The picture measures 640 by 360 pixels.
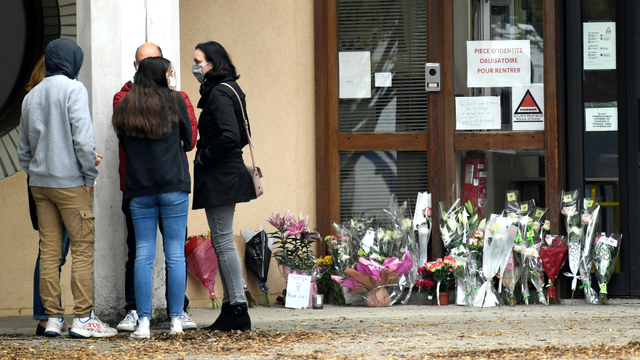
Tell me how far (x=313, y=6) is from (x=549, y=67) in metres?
1.85

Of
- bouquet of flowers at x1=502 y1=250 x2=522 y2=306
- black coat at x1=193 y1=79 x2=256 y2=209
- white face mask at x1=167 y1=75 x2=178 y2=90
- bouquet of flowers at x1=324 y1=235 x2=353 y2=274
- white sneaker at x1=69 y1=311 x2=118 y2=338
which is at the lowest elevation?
white sneaker at x1=69 y1=311 x2=118 y2=338

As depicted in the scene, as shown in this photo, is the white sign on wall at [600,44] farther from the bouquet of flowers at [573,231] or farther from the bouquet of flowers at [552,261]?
the bouquet of flowers at [552,261]

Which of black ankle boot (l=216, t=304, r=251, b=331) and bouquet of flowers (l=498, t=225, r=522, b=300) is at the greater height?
bouquet of flowers (l=498, t=225, r=522, b=300)

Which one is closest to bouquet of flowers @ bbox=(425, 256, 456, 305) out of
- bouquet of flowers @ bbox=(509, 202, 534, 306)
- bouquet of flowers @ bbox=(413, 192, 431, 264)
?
bouquet of flowers @ bbox=(413, 192, 431, 264)

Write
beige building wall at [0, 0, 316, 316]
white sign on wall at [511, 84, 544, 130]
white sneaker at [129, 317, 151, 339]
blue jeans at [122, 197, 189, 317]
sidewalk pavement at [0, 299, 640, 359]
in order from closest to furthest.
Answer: sidewalk pavement at [0, 299, 640, 359]
white sneaker at [129, 317, 151, 339]
blue jeans at [122, 197, 189, 317]
white sign on wall at [511, 84, 544, 130]
beige building wall at [0, 0, 316, 316]

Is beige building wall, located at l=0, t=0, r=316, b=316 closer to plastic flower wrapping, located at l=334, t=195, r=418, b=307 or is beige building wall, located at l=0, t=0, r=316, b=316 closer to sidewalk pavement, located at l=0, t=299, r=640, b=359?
plastic flower wrapping, located at l=334, t=195, r=418, b=307

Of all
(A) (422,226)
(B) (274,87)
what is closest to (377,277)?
(A) (422,226)

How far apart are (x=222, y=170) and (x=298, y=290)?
1.71 m

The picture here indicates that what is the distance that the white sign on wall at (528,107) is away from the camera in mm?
6457

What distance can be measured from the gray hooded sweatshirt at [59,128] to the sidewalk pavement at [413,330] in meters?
0.92

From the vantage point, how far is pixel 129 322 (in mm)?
4992

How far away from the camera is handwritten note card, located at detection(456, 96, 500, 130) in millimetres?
6512

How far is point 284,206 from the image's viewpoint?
21.8 ft

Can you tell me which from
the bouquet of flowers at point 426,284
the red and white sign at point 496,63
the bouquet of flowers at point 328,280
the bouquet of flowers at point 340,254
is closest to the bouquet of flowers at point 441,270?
the bouquet of flowers at point 426,284
